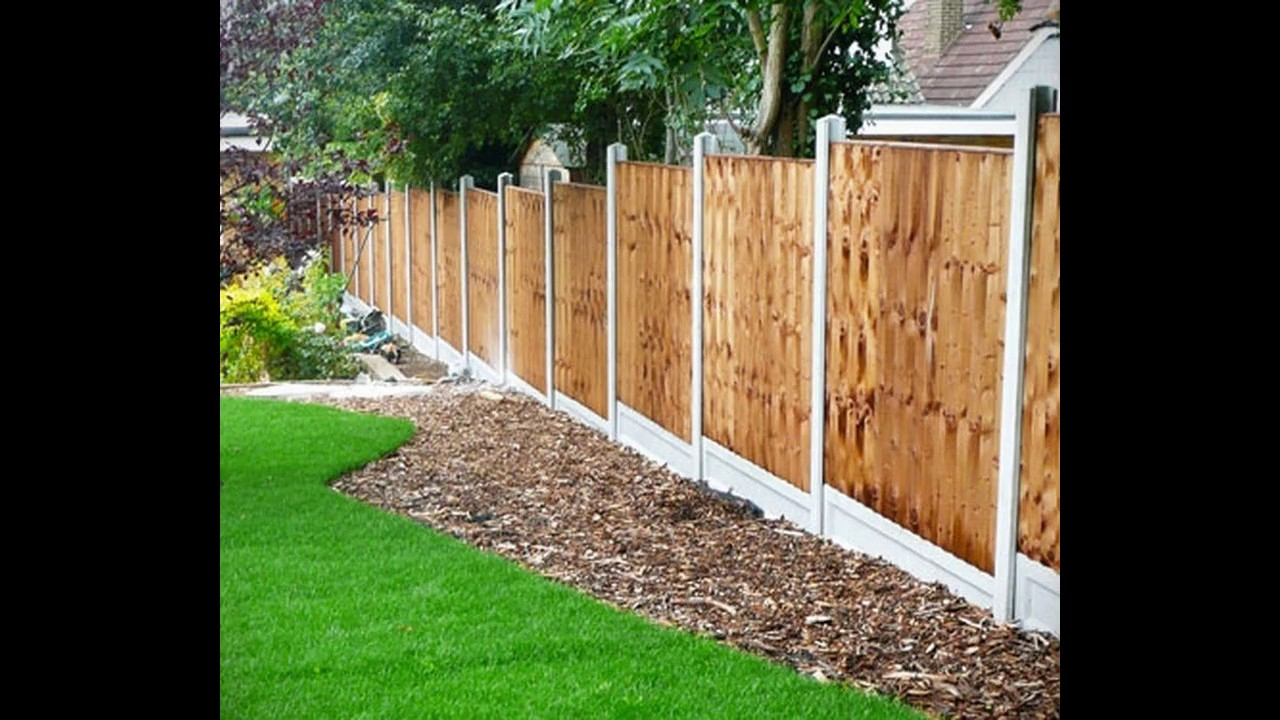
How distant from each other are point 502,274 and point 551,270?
1787mm

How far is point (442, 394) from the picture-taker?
12.7m

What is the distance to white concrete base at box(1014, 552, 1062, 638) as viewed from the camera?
5.16m

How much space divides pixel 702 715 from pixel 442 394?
326 inches

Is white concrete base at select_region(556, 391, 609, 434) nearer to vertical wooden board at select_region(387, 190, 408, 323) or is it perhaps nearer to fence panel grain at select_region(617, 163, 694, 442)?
fence panel grain at select_region(617, 163, 694, 442)

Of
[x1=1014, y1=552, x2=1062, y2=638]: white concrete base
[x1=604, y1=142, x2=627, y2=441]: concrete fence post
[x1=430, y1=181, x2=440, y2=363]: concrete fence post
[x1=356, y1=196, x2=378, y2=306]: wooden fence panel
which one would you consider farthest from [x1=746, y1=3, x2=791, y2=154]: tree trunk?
[x1=356, y1=196, x2=378, y2=306]: wooden fence panel

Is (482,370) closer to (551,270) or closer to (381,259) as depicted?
(551,270)

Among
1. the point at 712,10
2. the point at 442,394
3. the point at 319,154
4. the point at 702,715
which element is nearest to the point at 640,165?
the point at 712,10

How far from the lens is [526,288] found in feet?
41.5

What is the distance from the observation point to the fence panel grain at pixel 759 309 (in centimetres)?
724

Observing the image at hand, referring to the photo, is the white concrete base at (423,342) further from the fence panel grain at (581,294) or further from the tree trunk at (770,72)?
the tree trunk at (770,72)

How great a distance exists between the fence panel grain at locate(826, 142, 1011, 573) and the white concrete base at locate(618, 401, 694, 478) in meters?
1.93

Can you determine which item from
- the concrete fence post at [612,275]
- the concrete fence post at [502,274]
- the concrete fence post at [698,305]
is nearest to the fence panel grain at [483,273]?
the concrete fence post at [502,274]

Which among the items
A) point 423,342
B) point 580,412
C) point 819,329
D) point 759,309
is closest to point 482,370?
point 423,342
